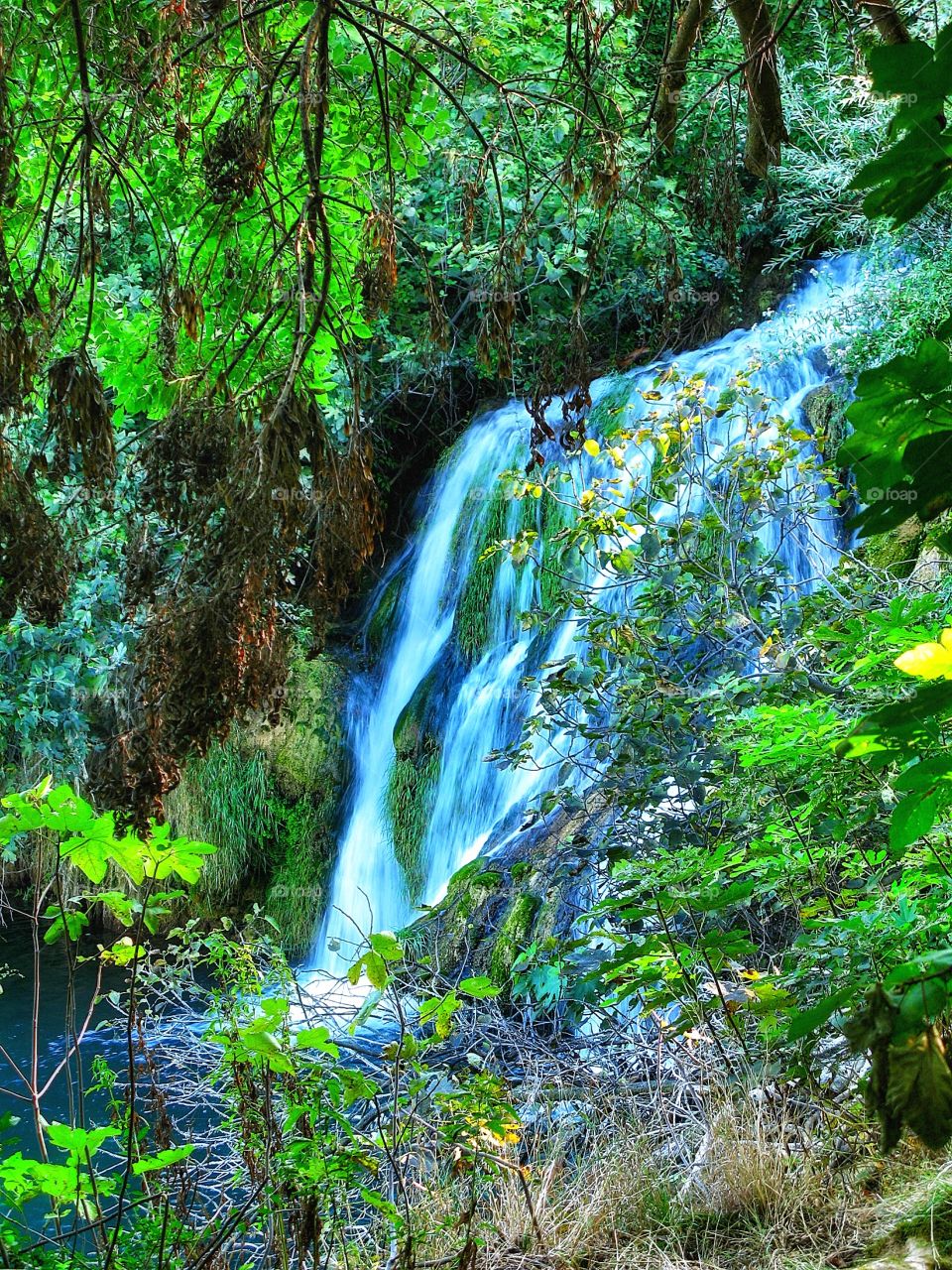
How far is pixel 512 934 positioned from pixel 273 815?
4.87m

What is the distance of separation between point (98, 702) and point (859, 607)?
21.9 ft

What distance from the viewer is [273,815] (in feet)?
31.5

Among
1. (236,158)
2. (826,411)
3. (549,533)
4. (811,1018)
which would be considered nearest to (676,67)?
(236,158)

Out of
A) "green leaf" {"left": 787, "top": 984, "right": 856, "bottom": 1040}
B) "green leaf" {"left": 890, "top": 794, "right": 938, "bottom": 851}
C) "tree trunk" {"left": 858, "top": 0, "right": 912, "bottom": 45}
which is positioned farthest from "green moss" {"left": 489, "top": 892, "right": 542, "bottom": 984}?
"green leaf" {"left": 787, "top": 984, "right": 856, "bottom": 1040}

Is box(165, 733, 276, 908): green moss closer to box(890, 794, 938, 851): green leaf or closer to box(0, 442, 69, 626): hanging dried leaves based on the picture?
box(0, 442, 69, 626): hanging dried leaves

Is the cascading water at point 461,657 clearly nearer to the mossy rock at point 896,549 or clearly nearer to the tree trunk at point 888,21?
the mossy rock at point 896,549

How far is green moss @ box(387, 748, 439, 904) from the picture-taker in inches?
341

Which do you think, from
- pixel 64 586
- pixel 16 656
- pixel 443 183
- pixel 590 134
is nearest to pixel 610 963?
pixel 64 586

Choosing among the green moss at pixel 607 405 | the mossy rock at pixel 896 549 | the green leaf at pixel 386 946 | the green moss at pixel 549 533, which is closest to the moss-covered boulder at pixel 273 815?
the green moss at pixel 549 533

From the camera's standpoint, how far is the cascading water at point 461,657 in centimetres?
829

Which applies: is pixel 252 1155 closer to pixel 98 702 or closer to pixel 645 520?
pixel 645 520

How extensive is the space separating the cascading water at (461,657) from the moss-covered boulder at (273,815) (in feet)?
0.66

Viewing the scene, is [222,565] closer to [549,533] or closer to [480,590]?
[549,533]

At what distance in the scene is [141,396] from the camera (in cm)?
420
